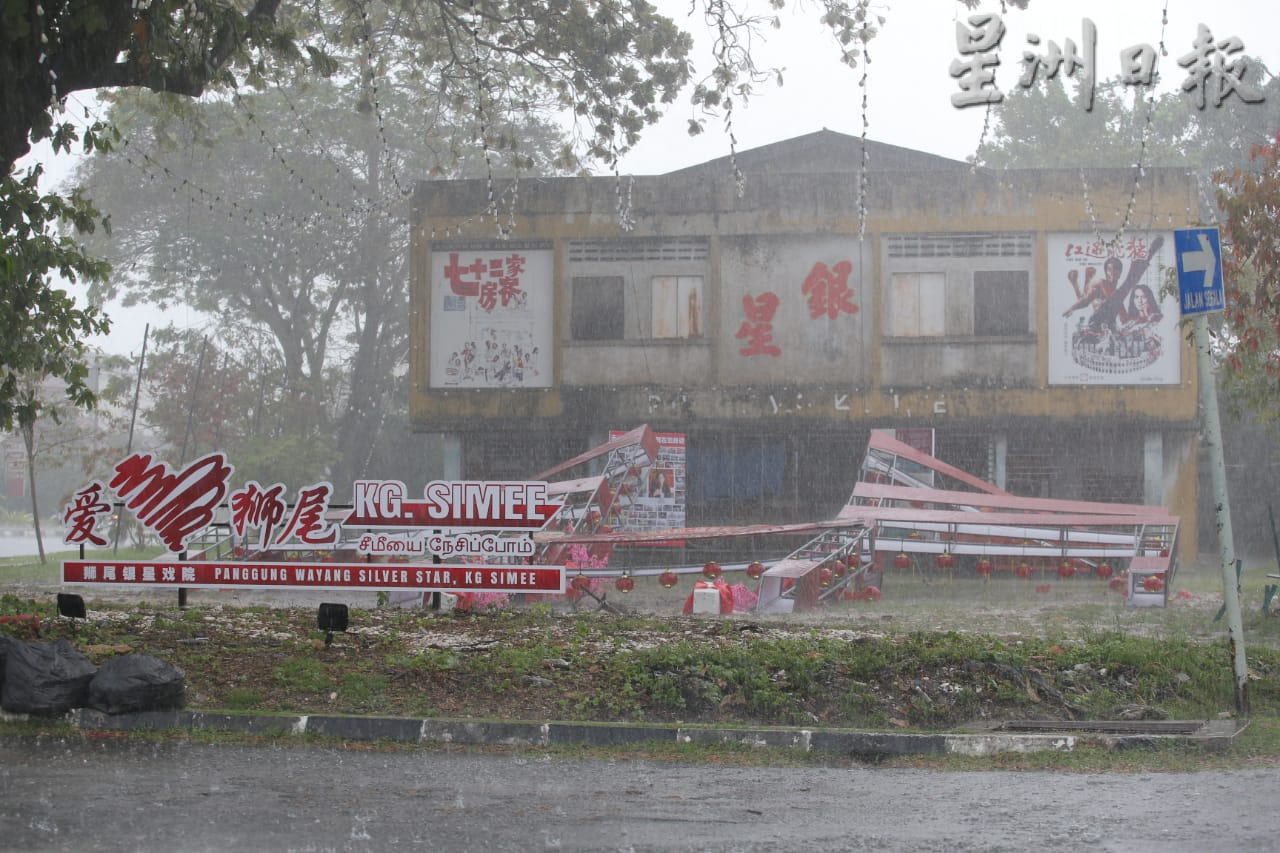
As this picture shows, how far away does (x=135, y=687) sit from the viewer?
7.85m

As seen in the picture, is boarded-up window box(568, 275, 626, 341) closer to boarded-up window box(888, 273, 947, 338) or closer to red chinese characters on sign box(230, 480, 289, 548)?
boarded-up window box(888, 273, 947, 338)

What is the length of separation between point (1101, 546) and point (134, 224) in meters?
24.8

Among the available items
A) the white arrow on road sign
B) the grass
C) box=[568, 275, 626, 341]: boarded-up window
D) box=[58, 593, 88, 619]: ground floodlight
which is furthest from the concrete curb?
box=[568, 275, 626, 341]: boarded-up window

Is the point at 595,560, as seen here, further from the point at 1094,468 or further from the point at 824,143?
the point at 824,143

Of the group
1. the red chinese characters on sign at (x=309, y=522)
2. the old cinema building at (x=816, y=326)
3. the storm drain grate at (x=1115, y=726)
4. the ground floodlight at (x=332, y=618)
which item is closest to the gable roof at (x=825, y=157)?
the old cinema building at (x=816, y=326)

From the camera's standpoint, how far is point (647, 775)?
6.76 m

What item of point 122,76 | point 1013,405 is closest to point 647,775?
point 122,76

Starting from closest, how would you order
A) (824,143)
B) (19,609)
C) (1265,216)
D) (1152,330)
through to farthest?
(19,609)
(1265,216)
(1152,330)
(824,143)

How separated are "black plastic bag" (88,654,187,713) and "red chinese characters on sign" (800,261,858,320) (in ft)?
53.8

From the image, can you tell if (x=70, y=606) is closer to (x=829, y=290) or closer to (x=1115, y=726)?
(x=1115, y=726)

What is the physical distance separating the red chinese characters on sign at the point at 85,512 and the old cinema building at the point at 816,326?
1227 cm

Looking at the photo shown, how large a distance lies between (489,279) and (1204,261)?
54.3ft

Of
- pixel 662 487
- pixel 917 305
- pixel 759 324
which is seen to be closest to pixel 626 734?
pixel 662 487

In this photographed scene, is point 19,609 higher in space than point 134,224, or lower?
lower
